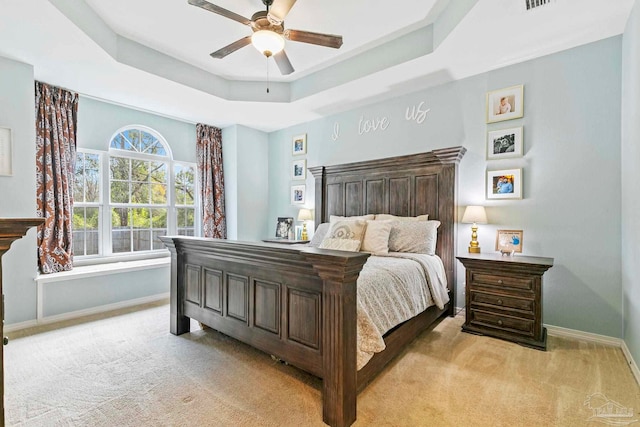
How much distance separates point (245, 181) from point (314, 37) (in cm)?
319

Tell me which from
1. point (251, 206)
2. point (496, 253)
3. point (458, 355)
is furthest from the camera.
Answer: point (251, 206)

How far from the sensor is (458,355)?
8.14 ft

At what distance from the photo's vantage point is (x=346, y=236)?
11.0 feet

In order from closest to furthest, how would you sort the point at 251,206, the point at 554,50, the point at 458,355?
1. the point at 458,355
2. the point at 554,50
3. the point at 251,206

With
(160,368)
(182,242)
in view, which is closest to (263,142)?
(182,242)

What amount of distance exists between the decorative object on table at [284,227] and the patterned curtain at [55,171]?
110 inches

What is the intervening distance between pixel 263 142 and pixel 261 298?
3928 millimetres

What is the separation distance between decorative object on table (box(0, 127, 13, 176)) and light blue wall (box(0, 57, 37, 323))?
0.11ft

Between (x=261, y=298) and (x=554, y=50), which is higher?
(x=554, y=50)

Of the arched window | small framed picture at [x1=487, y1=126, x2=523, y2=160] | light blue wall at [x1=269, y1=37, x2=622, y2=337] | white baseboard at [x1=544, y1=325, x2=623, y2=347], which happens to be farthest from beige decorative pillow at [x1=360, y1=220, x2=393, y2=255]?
the arched window

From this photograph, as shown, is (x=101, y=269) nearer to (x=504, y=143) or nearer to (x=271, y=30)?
(x=271, y=30)

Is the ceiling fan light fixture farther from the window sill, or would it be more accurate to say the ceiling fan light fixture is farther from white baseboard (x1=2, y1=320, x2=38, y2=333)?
white baseboard (x1=2, y1=320, x2=38, y2=333)

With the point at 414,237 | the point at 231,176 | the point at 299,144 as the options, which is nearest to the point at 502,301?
the point at 414,237

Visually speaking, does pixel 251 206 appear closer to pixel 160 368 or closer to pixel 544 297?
pixel 160 368
